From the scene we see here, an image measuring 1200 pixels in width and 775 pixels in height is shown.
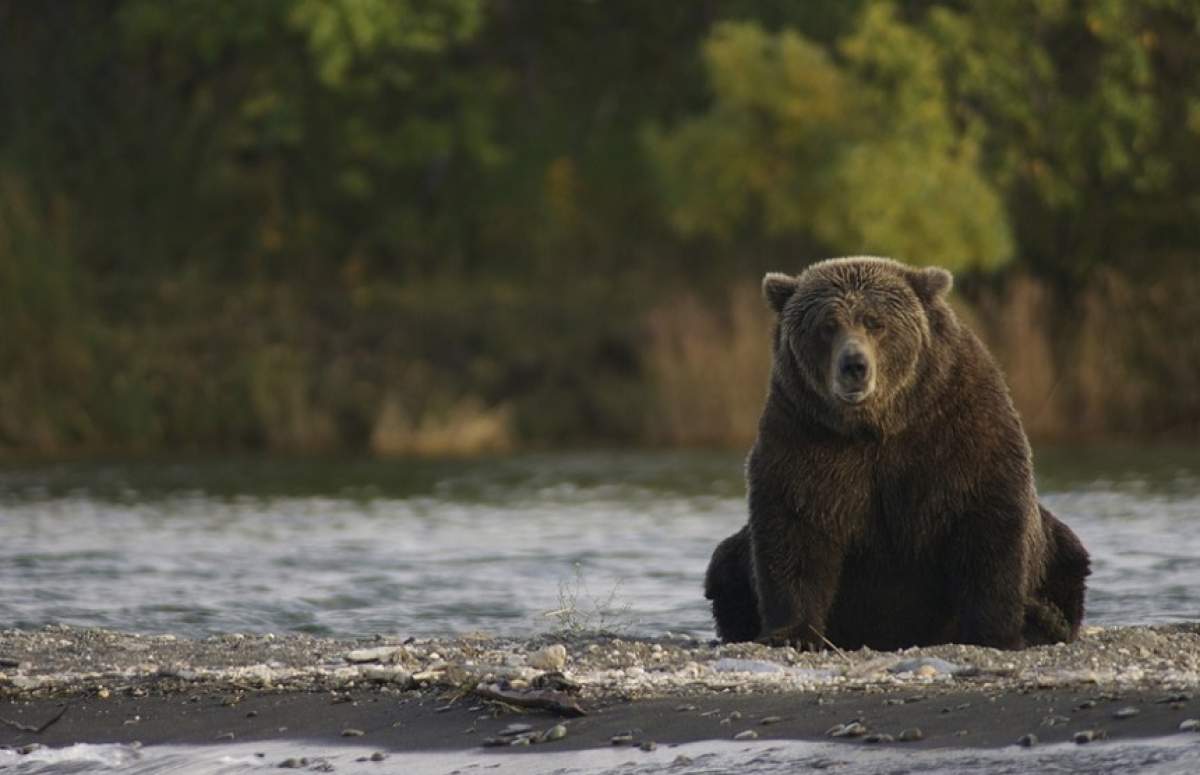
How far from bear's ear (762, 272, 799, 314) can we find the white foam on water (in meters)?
2.86

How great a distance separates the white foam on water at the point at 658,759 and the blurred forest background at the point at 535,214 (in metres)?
22.6

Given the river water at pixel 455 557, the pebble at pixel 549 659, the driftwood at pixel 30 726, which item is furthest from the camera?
the pebble at pixel 549 659

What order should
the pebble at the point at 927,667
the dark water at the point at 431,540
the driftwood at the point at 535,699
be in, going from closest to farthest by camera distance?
1. the driftwood at the point at 535,699
2. the pebble at the point at 927,667
3. the dark water at the point at 431,540

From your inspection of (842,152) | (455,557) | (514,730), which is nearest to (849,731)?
(514,730)

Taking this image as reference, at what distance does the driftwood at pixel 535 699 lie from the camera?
322 inches

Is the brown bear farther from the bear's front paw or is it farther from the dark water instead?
the dark water

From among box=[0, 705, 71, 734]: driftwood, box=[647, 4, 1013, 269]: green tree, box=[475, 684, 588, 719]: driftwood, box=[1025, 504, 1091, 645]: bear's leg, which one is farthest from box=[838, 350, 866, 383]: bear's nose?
box=[647, 4, 1013, 269]: green tree

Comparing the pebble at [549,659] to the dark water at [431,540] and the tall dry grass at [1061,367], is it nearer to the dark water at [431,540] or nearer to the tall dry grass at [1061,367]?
the dark water at [431,540]

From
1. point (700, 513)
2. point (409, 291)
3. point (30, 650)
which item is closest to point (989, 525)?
point (30, 650)

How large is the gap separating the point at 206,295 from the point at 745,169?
9.04 m

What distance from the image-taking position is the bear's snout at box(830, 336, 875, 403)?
9227mm

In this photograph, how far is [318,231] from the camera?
46.0m

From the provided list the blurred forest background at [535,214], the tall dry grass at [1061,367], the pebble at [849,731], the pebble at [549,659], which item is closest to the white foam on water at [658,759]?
the pebble at [849,731]

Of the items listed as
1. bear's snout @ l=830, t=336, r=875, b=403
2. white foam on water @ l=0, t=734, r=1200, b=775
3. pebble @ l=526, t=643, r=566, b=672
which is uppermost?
bear's snout @ l=830, t=336, r=875, b=403
